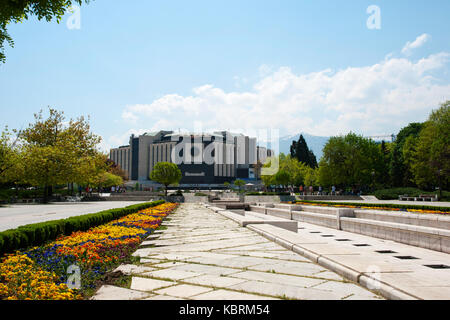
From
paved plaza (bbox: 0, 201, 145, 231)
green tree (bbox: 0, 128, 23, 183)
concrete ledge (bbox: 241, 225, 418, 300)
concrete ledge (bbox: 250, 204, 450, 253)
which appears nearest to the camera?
concrete ledge (bbox: 241, 225, 418, 300)

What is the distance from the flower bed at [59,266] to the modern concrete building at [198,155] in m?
97.8

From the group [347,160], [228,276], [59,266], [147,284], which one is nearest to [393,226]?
[228,276]

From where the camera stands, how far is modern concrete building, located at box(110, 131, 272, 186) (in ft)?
366

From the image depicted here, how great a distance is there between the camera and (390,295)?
12.7 ft

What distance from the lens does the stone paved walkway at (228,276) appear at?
13.3 ft

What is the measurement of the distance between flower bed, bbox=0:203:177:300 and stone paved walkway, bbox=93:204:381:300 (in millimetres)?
362

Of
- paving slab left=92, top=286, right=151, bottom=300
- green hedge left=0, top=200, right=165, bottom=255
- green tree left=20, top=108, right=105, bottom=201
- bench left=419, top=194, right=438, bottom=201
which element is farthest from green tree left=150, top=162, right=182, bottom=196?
paving slab left=92, top=286, right=151, bottom=300

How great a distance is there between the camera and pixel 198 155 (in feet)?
368

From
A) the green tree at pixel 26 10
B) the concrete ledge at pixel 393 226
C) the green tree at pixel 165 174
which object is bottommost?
the concrete ledge at pixel 393 226

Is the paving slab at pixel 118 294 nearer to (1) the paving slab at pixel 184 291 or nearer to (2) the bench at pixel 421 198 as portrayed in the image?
(1) the paving slab at pixel 184 291

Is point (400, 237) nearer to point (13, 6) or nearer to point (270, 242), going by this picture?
point (270, 242)

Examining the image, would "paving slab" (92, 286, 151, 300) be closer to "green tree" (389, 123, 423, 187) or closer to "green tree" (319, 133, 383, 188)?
"green tree" (319, 133, 383, 188)

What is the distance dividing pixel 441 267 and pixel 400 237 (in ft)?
12.3

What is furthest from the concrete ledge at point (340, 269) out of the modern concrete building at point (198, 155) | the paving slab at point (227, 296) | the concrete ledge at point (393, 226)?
the modern concrete building at point (198, 155)
